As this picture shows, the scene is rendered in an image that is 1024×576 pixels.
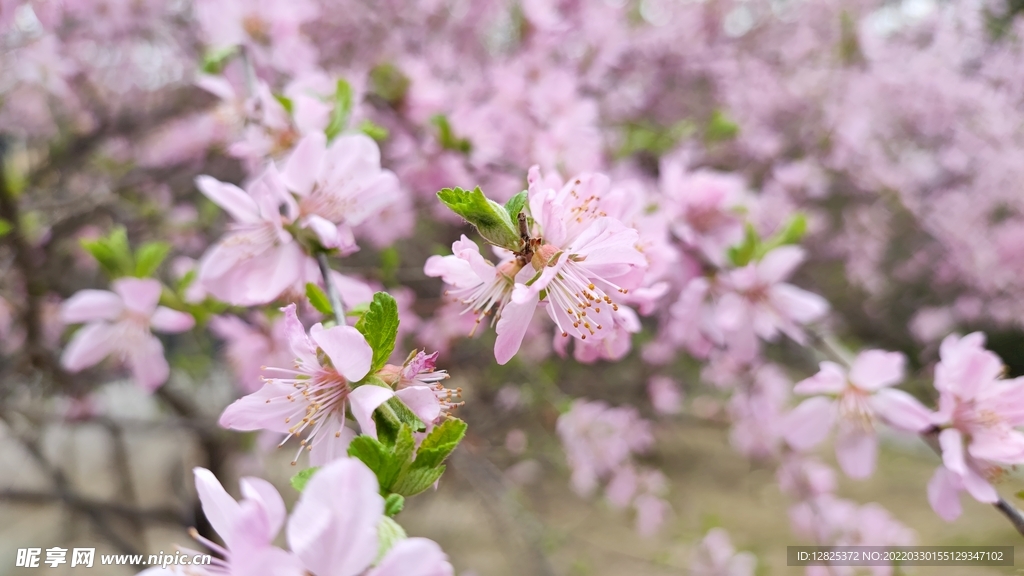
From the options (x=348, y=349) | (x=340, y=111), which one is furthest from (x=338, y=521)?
(x=340, y=111)

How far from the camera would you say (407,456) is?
356mm

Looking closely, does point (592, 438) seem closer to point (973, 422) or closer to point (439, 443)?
point (973, 422)

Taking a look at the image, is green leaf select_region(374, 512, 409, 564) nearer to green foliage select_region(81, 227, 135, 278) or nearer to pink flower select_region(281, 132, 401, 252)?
pink flower select_region(281, 132, 401, 252)

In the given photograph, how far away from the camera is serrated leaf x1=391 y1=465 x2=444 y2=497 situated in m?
0.36

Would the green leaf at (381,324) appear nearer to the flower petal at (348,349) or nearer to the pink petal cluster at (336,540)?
the flower petal at (348,349)

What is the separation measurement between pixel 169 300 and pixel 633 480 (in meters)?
1.92

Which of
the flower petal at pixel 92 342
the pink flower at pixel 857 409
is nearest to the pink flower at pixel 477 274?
the pink flower at pixel 857 409

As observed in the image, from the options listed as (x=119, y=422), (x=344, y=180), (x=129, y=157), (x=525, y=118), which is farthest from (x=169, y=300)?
(x=129, y=157)

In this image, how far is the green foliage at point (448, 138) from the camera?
1.00m

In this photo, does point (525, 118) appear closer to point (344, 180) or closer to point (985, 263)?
point (344, 180)

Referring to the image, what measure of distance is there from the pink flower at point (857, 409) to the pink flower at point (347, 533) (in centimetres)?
61

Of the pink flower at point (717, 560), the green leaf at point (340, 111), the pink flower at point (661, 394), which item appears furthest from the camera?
the pink flower at point (661, 394)

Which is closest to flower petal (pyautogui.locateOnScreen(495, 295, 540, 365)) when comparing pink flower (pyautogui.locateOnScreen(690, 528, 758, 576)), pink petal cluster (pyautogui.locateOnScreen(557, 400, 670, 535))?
pink petal cluster (pyautogui.locateOnScreen(557, 400, 670, 535))

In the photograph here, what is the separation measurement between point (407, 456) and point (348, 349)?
9cm
